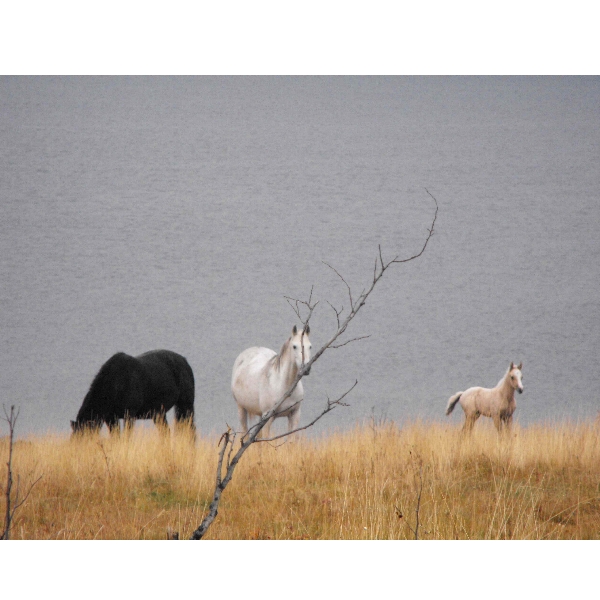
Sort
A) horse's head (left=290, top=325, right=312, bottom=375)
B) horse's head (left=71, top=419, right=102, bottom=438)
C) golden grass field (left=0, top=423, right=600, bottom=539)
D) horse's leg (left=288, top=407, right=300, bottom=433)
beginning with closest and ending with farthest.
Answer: golden grass field (left=0, top=423, right=600, bottom=539), horse's head (left=290, top=325, right=312, bottom=375), horse's head (left=71, top=419, right=102, bottom=438), horse's leg (left=288, top=407, right=300, bottom=433)

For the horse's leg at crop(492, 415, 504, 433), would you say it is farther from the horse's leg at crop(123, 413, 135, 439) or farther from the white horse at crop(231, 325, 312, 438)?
the horse's leg at crop(123, 413, 135, 439)

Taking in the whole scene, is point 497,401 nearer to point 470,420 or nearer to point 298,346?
point 470,420

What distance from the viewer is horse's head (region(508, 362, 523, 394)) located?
568 centimetres

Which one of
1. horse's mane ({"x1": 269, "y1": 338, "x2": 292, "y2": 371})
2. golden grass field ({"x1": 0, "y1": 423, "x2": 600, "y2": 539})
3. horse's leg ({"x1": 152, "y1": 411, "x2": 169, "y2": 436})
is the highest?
horse's mane ({"x1": 269, "y1": 338, "x2": 292, "y2": 371})

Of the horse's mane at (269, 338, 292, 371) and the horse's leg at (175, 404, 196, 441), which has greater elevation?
the horse's mane at (269, 338, 292, 371)

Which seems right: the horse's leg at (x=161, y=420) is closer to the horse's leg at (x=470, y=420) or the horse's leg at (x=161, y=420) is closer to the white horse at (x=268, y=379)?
the white horse at (x=268, y=379)

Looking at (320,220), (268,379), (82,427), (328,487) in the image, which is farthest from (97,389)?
(320,220)

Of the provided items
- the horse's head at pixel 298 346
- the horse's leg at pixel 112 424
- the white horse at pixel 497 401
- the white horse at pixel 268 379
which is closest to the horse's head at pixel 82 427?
the horse's leg at pixel 112 424

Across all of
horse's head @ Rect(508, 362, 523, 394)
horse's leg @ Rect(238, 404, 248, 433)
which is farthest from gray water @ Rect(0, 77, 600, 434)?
horse's head @ Rect(508, 362, 523, 394)

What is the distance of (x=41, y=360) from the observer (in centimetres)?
601

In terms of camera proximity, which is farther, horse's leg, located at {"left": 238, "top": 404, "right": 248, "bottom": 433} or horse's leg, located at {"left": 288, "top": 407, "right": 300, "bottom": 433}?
horse's leg, located at {"left": 238, "top": 404, "right": 248, "bottom": 433}

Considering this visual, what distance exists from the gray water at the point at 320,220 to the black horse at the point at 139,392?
0.31m

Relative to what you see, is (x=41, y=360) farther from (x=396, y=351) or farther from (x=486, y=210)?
(x=486, y=210)

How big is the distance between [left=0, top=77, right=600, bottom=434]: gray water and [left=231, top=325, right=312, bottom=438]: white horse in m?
0.21
